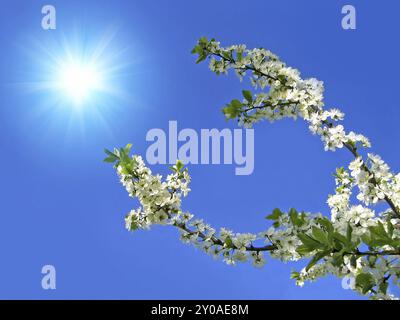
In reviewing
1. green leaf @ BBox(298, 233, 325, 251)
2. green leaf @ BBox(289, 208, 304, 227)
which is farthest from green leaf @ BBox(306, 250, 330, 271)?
green leaf @ BBox(289, 208, 304, 227)

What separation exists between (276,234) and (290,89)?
1602 mm

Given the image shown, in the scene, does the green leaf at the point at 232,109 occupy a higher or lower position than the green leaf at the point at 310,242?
higher

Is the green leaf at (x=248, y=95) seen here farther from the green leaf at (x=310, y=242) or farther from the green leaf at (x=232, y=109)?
the green leaf at (x=310, y=242)

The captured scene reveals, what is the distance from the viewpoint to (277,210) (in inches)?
131

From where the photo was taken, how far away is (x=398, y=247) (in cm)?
240

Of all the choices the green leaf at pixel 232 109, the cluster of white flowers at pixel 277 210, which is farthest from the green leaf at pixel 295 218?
the green leaf at pixel 232 109

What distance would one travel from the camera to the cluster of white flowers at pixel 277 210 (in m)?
3.06

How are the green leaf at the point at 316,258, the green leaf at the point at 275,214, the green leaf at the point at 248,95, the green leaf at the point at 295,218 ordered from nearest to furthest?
the green leaf at the point at 316,258
the green leaf at the point at 295,218
the green leaf at the point at 275,214
the green leaf at the point at 248,95

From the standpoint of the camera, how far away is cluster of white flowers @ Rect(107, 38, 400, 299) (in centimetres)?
306

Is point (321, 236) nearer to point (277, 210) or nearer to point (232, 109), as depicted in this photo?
point (277, 210)

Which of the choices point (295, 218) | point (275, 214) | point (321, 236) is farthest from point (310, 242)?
point (275, 214)

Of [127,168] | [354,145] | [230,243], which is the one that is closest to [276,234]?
[230,243]

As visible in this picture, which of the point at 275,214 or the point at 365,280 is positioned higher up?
the point at 275,214
